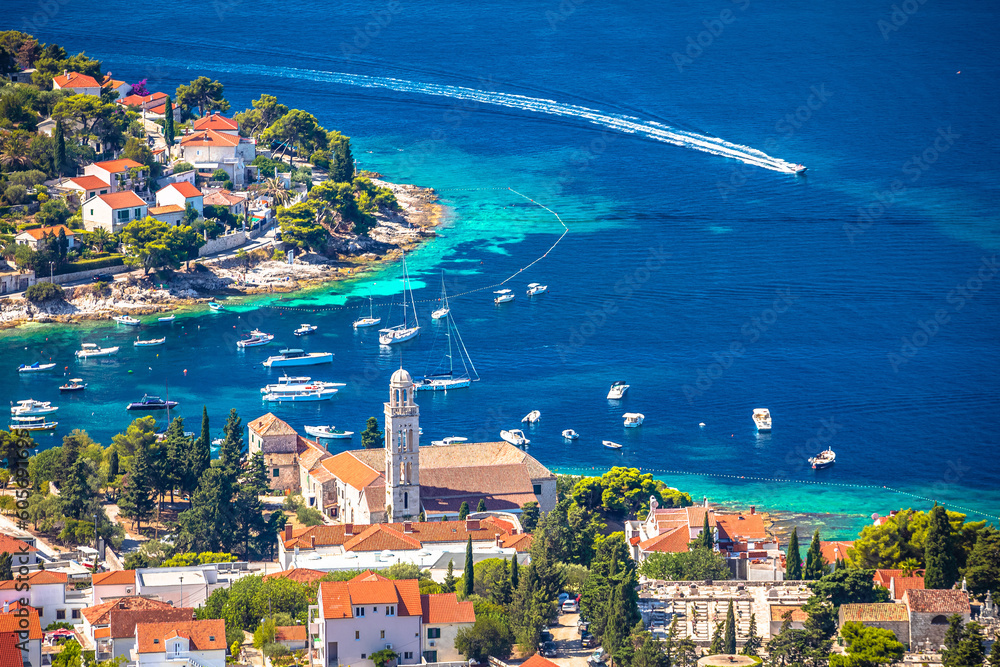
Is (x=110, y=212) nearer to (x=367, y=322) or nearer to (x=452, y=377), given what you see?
(x=367, y=322)

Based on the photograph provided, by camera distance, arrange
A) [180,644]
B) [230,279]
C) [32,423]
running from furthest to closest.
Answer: [230,279], [32,423], [180,644]

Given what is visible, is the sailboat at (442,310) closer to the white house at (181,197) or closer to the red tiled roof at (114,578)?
the white house at (181,197)

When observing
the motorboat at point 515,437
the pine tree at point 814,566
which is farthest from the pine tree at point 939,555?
the motorboat at point 515,437

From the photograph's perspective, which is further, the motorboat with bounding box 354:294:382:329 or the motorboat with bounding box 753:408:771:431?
the motorboat with bounding box 354:294:382:329

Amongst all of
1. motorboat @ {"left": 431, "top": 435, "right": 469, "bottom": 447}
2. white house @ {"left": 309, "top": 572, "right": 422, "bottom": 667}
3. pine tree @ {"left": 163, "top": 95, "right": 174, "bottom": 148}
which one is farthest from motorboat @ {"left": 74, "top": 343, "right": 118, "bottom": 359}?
white house @ {"left": 309, "top": 572, "right": 422, "bottom": 667}

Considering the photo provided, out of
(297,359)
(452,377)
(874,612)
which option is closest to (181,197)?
(297,359)

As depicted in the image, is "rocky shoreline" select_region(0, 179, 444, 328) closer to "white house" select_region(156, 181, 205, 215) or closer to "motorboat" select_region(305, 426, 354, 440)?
"white house" select_region(156, 181, 205, 215)
